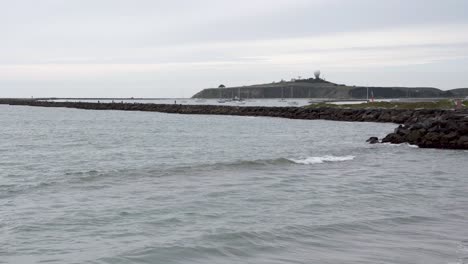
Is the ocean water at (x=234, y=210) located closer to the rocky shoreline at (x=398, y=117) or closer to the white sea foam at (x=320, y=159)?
the white sea foam at (x=320, y=159)

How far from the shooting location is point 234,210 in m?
11.4

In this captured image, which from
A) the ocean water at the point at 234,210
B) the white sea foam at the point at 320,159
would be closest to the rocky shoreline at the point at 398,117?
the ocean water at the point at 234,210

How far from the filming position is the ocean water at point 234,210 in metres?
8.41

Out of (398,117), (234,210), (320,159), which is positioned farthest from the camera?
(398,117)

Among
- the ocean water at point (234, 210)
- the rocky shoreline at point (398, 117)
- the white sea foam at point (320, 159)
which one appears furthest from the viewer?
the rocky shoreline at point (398, 117)

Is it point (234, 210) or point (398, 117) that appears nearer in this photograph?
point (234, 210)

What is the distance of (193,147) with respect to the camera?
2814cm

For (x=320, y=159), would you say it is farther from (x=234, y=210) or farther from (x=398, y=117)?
(x=398, y=117)

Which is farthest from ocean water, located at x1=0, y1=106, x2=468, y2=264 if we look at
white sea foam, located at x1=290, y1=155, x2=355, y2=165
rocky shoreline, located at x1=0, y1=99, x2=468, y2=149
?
rocky shoreline, located at x1=0, y1=99, x2=468, y2=149

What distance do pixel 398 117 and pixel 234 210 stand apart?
41.7m

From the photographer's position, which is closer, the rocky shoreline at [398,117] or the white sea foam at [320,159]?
the white sea foam at [320,159]

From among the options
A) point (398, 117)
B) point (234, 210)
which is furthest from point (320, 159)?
point (398, 117)

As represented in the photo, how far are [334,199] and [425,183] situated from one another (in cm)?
400

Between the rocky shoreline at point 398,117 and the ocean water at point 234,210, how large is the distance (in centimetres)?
494
